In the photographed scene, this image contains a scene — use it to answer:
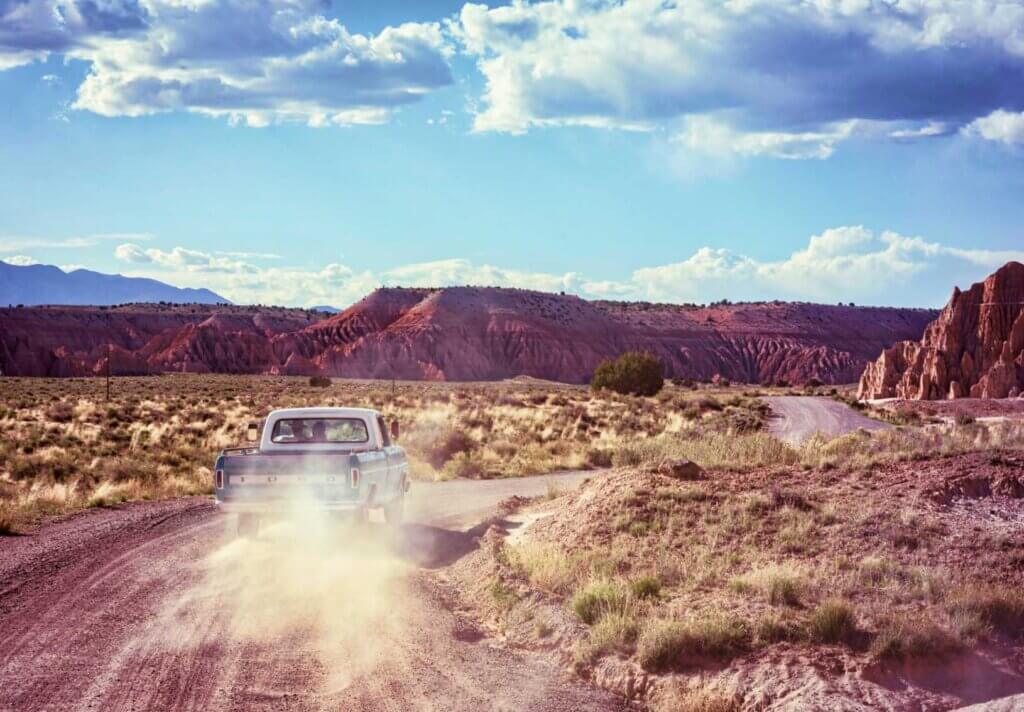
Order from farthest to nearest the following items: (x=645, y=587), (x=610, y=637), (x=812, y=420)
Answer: (x=812, y=420)
(x=645, y=587)
(x=610, y=637)

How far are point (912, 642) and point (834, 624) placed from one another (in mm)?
623

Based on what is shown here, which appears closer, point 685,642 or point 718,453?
point 685,642

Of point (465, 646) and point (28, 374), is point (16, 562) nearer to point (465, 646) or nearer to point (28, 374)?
point (465, 646)

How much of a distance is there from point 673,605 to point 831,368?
137 metres

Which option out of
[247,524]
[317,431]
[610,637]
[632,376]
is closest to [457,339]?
[632,376]

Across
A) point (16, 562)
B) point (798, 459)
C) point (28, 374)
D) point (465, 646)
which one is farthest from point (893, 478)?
point (28, 374)

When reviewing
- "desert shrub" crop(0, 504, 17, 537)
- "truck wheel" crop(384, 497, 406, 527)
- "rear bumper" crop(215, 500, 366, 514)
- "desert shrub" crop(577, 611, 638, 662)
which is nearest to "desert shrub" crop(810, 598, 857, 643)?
"desert shrub" crop(577, 611, 638, 662)

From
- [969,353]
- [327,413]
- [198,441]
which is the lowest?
[198,441]

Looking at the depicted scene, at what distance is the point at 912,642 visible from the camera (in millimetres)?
7609

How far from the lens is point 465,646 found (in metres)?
8.91

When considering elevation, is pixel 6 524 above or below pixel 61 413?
below

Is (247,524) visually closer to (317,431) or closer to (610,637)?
(317,431)

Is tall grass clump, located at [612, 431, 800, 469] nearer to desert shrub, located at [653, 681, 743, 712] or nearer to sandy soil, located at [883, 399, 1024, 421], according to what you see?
desert shrub, located at [653, 681, 743, 712]

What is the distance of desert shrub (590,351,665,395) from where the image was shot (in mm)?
66938
